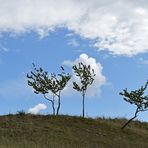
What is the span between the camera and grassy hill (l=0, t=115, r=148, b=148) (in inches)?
1233

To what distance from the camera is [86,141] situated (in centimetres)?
3325

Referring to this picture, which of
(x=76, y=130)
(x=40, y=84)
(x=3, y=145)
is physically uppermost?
(x=40, y=84)

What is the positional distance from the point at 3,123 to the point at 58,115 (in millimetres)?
5530

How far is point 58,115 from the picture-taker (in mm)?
39719

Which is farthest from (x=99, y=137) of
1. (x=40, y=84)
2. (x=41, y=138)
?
(x=40, y=84)

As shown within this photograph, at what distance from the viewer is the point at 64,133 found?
114ft

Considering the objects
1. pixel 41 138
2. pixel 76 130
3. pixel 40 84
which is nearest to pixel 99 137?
pixel 76 130

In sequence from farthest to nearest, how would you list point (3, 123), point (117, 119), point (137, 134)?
point (117, 119), point (137, 134), point (3, 123)

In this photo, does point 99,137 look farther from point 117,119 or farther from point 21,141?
point 117,119

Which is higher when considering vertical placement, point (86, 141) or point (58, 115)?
point (58, 115)

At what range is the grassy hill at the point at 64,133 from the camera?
3132 cm

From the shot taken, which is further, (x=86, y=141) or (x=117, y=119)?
(x=117, y=119)

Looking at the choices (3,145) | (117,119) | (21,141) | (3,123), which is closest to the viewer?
(3,145)

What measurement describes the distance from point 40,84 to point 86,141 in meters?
8.97
